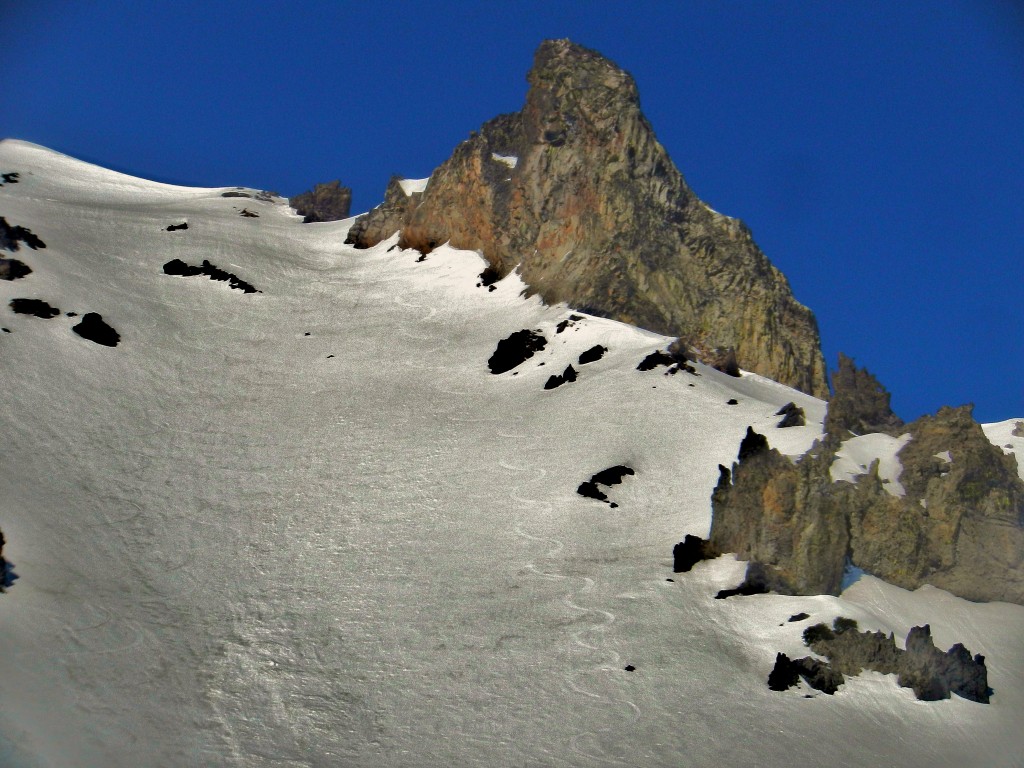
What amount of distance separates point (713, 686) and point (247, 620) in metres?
13.5

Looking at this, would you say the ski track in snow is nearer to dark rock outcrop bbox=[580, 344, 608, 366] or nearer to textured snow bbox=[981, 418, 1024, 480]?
dark rock outcrop bbox=[580, 344, 608, 366]

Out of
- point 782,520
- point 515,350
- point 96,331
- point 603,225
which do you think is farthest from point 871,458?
point 603,225

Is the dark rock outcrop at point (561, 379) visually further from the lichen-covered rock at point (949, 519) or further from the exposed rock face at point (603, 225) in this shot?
the lichen-covered rock at point (949, 519)

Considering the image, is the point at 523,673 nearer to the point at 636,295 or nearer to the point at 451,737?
the point at 451,737

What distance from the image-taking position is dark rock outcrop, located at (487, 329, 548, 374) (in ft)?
210

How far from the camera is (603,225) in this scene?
80.8 meters

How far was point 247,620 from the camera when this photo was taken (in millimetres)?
33594

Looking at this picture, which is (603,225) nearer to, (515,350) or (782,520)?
(515,350)

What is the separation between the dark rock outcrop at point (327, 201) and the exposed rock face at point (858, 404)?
236 ft

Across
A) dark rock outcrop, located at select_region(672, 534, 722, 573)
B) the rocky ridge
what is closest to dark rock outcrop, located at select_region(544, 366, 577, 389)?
the rocky ridge

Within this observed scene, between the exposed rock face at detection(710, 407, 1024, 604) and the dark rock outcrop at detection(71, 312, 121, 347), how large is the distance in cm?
3413

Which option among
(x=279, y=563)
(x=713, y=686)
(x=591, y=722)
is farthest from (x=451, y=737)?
(x=279, y=563)

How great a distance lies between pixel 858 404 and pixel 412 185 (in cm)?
5646

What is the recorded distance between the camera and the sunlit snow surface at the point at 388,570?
2830cm
